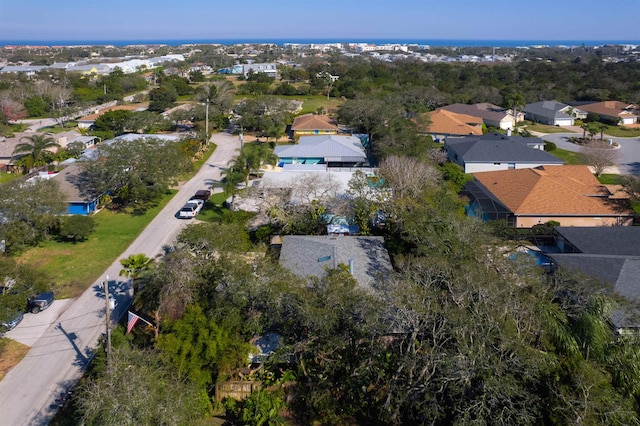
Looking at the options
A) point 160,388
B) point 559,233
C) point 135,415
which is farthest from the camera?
point 559,233

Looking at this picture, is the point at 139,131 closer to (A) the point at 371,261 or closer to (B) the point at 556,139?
(A) the point at 371,261

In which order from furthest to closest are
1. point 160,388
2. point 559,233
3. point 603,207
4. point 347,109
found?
point 347,109
point 603,207
point 559,233
point 160,388

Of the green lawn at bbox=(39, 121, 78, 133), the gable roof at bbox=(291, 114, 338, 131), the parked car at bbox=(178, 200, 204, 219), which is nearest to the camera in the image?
the parked car at bbox=(178, 200, 204, 219)

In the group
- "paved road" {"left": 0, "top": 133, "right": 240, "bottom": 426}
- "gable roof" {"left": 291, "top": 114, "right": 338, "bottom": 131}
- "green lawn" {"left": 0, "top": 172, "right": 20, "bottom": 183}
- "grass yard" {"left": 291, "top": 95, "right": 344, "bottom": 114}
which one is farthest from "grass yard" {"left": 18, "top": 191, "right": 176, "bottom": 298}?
"grass yard" {"left": 291, "top": 95, "right": 344, "bottom": 114}

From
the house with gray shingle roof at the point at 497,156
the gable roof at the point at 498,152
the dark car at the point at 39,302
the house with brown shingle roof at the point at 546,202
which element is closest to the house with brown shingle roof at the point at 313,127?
the gable roof at the point at 498,152

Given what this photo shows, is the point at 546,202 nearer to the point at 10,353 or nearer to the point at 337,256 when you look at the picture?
the point at 337,256

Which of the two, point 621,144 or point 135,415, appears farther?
point 621,144

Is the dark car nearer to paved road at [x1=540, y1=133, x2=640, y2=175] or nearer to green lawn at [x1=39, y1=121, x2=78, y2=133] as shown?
green lawn at [x1=39, y1=121, x2=78, y2=133]

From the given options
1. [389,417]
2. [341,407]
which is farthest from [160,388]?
[389,417]

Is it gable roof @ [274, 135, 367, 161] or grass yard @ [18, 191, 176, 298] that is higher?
gable roof @ [274, 135, 367, 161]
